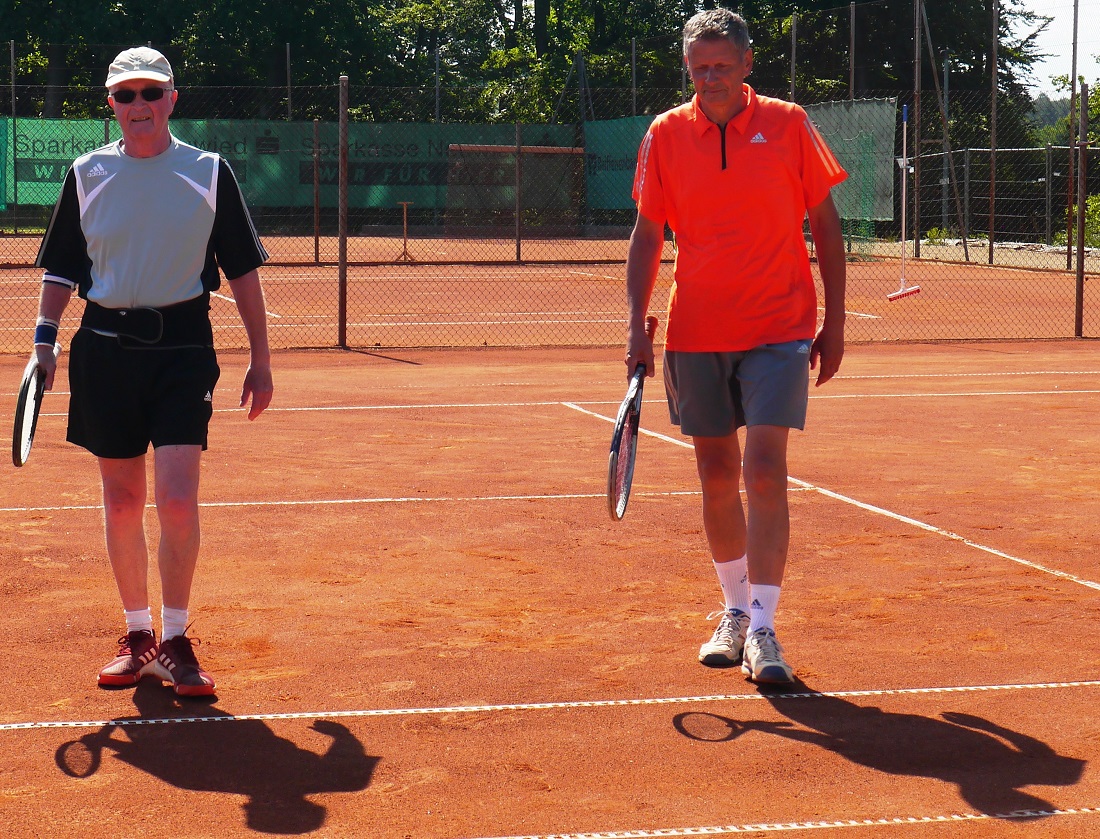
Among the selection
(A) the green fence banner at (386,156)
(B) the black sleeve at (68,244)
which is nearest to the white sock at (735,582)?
(B) the black sleeve at (68,244)

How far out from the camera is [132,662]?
174 inches

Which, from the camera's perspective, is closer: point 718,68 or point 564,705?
point 564,705

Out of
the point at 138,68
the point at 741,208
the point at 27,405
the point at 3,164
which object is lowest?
the point at 27,405

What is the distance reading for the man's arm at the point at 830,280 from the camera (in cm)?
445

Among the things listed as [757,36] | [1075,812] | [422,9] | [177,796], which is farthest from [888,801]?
[422,9]

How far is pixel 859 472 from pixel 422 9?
187 feet

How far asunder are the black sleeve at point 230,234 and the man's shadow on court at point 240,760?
126cm

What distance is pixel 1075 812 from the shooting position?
3.40 meters

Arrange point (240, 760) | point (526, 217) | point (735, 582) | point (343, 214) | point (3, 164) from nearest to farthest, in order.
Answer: point (240, 760), point (735, 582), point (343, 214), point (3, 164), point (526, 217)

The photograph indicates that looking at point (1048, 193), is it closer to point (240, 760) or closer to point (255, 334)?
point (255, 334)

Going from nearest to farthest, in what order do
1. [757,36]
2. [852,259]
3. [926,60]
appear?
[852,259] < [757,36] < [926,60]

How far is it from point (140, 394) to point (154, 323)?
21 cm

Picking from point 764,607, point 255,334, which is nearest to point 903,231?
point 764,607

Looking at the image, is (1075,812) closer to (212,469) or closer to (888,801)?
(888,801)
